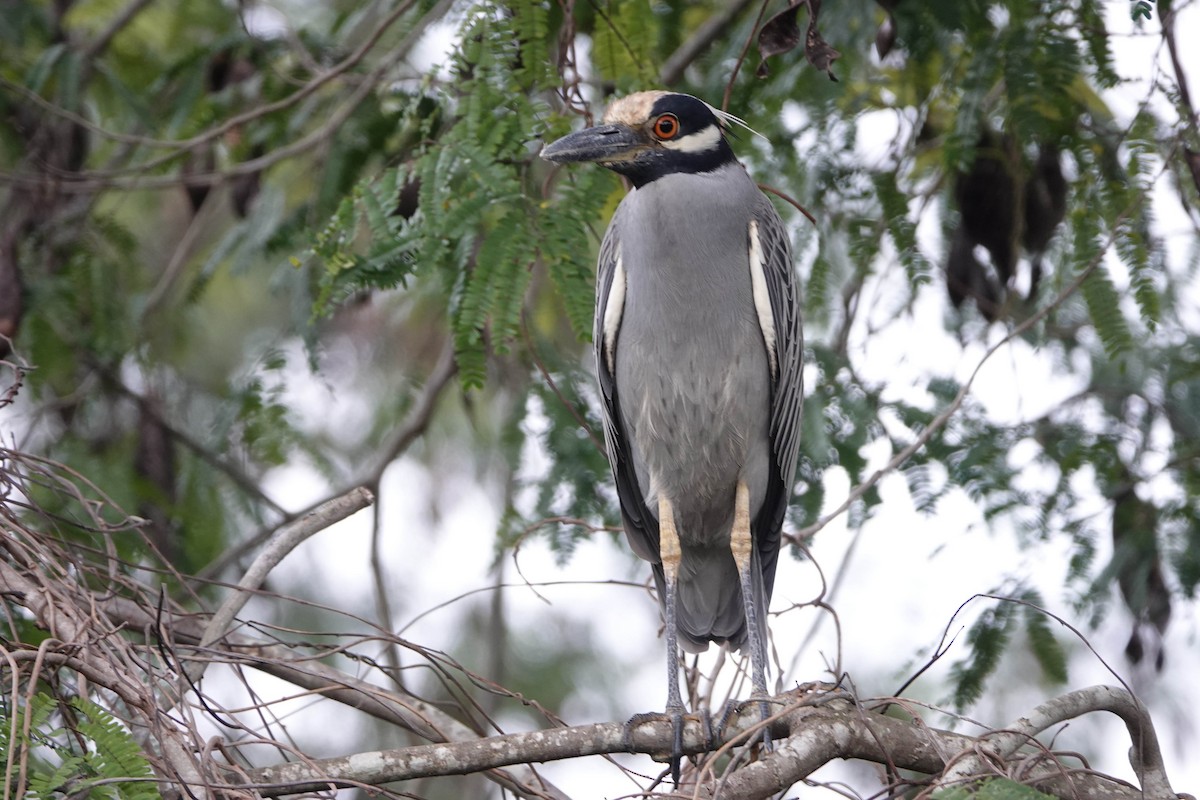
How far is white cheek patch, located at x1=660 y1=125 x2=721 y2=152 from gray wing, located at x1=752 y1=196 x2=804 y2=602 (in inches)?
9.9

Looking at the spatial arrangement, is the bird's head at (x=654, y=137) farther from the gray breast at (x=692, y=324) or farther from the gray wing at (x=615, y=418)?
the gray wing at (x=615, y=418)

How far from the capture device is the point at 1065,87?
402 cm

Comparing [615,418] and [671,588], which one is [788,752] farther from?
[615,418]

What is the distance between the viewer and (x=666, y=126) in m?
3.70

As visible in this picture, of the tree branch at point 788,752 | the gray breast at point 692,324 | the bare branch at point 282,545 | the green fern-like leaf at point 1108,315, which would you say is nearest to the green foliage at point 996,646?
the green fern-like leaf at point 1108,315

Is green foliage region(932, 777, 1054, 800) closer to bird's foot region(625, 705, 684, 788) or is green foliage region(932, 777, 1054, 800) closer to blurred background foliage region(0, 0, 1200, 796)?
bird's foot region(625, 705, 684, 788)

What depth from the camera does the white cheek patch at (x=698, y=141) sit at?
373 cm

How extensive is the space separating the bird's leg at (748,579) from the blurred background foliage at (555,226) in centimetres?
21

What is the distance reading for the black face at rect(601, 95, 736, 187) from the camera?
12.0ft

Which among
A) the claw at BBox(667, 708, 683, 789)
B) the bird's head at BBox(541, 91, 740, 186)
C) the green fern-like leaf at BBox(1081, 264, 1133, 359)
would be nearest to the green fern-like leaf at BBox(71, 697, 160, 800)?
the claw at BBox(667, 708, 683, 789)

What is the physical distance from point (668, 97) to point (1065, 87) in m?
1.36

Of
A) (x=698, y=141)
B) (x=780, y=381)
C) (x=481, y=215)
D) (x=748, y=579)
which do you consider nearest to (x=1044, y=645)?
(x=748, y=579)

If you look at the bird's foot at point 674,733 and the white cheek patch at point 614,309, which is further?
the white cheek patch at point 614,309

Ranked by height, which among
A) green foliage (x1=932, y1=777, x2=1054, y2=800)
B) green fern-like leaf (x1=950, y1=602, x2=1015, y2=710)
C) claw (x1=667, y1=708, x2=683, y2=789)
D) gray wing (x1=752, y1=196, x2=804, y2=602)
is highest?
gray wing (x1=752, y1=196, x2=804, y2=602)
